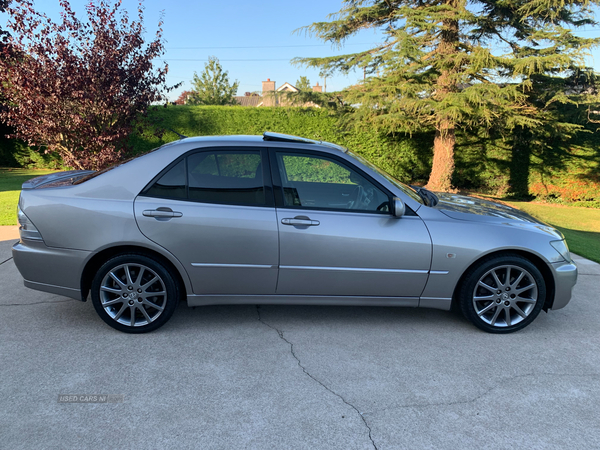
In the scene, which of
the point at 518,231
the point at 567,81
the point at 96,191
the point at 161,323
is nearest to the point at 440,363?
the point at 518,231

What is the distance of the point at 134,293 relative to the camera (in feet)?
11.3

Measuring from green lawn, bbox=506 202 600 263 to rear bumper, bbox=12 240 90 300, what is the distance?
681cm

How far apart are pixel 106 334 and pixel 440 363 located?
2701mm

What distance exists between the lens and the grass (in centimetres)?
781

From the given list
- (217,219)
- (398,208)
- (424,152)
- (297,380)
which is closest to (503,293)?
(398,208)

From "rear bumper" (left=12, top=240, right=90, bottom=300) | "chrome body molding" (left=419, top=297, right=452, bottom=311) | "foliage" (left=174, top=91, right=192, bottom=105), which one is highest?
"foliage" (left=174, top=91, right=192, bottom=105)

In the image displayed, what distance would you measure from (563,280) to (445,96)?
8.81m

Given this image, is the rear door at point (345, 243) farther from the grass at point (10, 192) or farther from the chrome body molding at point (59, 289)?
the grass at point (10, 192)

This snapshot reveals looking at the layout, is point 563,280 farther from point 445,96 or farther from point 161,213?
point 445,96

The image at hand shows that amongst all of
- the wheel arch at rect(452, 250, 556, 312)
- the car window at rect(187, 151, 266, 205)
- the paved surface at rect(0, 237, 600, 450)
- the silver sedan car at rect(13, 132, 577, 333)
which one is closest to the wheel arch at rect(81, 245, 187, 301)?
the silver sedan car at rect(13, 132, 577, 333)

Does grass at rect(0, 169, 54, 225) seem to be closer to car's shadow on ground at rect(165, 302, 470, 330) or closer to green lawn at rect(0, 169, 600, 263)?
green lawn at rect(0, 169, 600, 263)

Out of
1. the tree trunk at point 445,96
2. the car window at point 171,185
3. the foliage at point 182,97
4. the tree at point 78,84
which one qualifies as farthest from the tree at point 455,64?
the foliage at point 182,97

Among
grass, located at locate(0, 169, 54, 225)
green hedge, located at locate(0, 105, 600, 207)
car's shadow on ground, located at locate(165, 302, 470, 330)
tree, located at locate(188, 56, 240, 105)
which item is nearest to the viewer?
car's shadow on ground, located at locate(165, 302, 470, 330)

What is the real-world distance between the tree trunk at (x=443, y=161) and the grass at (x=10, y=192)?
36.9 feet
